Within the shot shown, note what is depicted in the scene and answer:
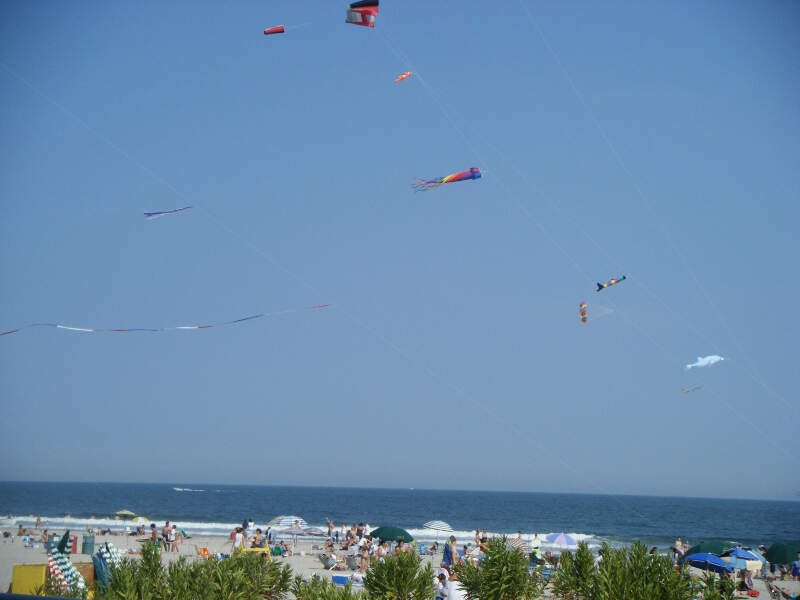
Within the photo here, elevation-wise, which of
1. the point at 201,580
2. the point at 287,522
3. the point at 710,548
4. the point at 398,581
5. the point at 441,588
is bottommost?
the point at 287,522

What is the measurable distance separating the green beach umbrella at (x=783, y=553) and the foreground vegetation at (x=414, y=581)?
1469 centimetres

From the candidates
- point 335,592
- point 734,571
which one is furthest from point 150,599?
point 734,571

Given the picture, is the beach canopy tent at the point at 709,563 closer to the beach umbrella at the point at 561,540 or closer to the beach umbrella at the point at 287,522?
the beach umbrella at the point at 561,540

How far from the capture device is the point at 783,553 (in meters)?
23.3

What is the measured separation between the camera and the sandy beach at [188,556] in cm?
1912

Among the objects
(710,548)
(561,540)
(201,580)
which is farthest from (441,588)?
(561,540)

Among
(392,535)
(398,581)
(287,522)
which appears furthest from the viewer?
(287,522)

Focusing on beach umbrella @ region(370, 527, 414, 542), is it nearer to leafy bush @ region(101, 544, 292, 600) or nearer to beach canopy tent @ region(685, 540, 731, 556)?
beach canopy tent @ region(685, 540, 731, 556)

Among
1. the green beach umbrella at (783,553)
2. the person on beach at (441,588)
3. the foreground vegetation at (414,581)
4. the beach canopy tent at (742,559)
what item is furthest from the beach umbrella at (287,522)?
the foreground vegetation at (414,581)

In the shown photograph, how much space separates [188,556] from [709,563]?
14493 millimetres

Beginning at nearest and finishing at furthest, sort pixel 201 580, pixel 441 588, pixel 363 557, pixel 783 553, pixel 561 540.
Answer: pixel 201 580
pixel 441 588
pixel 363 557
pixel 783 553
pixel 561 540

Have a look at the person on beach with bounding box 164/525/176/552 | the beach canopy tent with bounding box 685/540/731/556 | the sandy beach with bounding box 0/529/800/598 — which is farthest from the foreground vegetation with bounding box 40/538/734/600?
the person on beach with bounding box 164/525/176/552

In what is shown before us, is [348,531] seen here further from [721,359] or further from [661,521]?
[661,521]

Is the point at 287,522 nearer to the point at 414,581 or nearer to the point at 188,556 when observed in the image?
the point at 188,556
